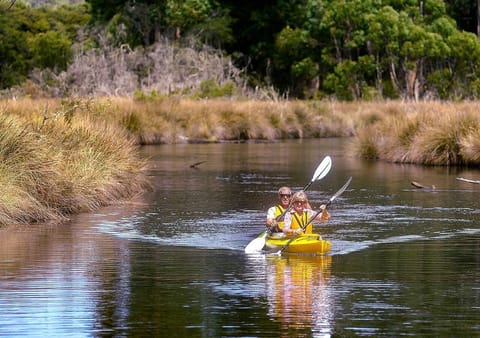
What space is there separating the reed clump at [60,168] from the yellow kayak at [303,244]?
13.4 feet

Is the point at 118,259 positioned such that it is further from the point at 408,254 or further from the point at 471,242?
the point at 471,242

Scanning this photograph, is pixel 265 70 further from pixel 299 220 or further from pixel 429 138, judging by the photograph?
pixel 299 220

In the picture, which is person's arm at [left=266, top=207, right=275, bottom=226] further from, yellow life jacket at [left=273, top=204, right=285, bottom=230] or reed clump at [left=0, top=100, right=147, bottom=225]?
reed clump at [left=0, top=100, right=147, bottom=225]

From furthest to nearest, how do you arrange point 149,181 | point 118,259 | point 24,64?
point 24,64 < point 149,181 < point 118,259

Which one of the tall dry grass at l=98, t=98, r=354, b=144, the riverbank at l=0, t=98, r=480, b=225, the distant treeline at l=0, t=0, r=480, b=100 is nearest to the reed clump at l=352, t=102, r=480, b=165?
the riverbank at l=0, t=98, r=480, b=225

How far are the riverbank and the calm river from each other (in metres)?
0.54

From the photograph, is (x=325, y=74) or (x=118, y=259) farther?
(x=325, y=74)

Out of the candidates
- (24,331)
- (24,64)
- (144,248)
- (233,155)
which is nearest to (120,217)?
(144,248)

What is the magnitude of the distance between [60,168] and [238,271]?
6.21 metres

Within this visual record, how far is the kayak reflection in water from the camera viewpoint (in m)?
10.9

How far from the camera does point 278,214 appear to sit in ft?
53.9

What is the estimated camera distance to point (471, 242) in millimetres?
16797

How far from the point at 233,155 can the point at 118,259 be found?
21.2 metres

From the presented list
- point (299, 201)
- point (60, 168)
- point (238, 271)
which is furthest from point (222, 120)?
point (238, 271)
